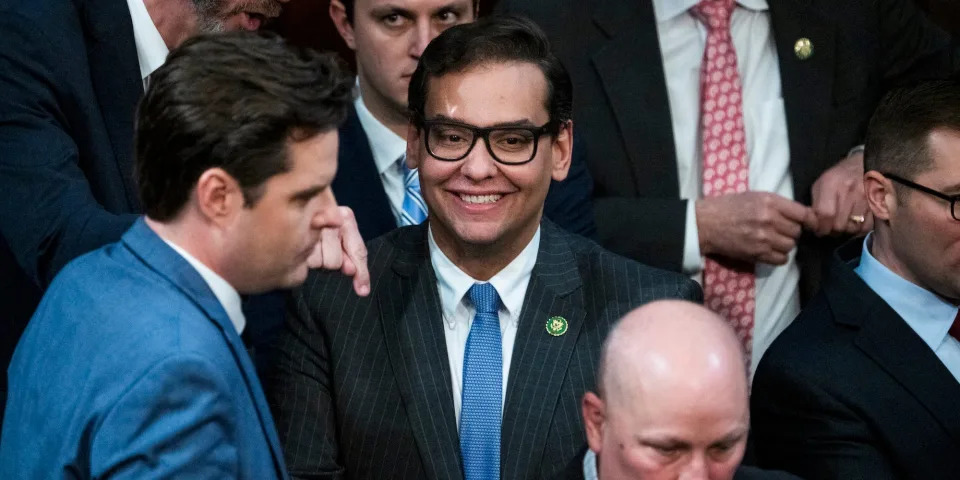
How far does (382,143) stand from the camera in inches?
111

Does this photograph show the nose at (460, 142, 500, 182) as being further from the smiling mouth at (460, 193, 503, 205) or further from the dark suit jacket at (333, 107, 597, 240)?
the dark suit jacket at (333, 107, 597, 240)

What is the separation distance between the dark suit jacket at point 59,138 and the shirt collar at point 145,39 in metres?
0.03

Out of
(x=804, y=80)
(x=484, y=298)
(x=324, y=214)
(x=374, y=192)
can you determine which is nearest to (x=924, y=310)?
(x=804, y=80)

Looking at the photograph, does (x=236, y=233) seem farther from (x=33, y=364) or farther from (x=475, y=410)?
(x=475, y=410)

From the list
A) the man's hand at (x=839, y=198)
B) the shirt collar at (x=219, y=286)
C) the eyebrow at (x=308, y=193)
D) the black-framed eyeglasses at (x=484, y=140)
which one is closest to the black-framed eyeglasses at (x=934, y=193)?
the man's hand at (x=839, y=198)

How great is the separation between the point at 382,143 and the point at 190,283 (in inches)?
47.2

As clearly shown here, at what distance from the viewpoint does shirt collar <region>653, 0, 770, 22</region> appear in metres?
3.02

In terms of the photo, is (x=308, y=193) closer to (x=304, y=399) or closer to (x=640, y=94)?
(x=304, y=399)

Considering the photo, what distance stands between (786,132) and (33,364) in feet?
6.13

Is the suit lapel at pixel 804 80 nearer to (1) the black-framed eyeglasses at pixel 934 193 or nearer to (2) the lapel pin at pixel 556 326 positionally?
(1) the black-framed eyeglasses at pixel 934 193

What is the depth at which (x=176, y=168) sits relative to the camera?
1.67m

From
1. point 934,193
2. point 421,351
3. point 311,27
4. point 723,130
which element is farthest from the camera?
point 311,27

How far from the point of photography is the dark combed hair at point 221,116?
167 cm

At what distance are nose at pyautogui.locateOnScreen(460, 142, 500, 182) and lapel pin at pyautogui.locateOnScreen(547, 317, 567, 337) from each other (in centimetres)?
28
